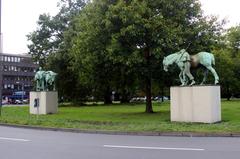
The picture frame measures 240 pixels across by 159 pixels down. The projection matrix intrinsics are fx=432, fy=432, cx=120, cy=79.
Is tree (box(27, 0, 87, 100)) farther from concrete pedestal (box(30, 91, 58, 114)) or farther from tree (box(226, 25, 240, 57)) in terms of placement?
tree (box(226, 25, 240, 57))

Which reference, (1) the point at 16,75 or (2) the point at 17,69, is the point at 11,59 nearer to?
(2) the point at 17,69

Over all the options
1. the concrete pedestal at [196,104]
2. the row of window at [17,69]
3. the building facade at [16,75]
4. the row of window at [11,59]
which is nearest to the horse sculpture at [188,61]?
the concrete pedestal at [196,104]

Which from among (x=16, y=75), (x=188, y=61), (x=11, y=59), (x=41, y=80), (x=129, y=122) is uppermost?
(x=11, y=59)

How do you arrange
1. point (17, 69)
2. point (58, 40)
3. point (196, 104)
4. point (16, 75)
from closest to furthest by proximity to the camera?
point (196, 104), point (58, 40), point (16, 75), point (17, 69)

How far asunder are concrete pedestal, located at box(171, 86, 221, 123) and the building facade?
113 metres

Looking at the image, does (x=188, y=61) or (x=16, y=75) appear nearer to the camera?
(x=188, y=61)

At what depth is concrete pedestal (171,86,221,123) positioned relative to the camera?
2217 cm

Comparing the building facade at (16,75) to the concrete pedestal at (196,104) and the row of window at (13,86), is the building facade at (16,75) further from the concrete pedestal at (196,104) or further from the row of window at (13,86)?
the concrete pedestal at (196,104)

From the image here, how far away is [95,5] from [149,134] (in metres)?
16.7

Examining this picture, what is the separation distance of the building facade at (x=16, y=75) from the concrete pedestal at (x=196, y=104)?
4433 inches

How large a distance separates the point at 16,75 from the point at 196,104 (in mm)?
126306

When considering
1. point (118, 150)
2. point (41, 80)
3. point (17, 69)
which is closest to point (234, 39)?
point (41, 80)

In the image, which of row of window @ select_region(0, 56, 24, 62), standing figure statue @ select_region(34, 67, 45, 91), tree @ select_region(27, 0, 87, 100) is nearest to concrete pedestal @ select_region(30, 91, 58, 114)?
standing figure statue @ select_region(34, 67, 45, 91)

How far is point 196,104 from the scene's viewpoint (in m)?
22.7
